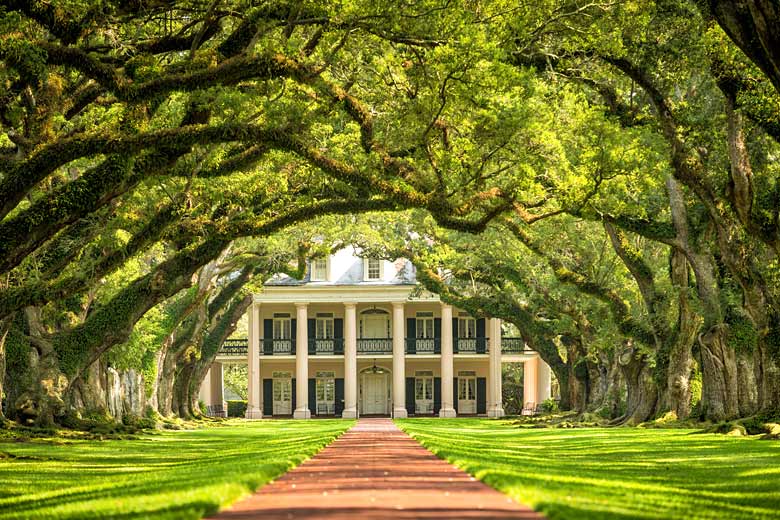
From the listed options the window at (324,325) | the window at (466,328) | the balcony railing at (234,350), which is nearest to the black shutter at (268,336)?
the balcony railing at (234,350)

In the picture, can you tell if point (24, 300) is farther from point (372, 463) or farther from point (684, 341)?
point (684, 341)

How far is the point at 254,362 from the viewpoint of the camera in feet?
218

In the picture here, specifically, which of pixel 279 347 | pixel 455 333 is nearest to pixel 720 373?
pixel 455 333

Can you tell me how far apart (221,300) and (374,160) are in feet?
92.9

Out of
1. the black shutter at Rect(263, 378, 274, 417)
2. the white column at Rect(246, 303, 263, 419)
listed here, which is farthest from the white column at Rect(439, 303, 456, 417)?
the black shutter at Rect(263, 378, 274, 417)

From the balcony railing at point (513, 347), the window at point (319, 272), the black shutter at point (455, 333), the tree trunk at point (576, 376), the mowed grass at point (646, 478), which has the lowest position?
the mowed grass at point (646, 478)

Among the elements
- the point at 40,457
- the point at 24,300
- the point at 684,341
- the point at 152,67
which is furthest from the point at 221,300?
the point at 152,67

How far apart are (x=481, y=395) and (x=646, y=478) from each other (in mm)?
55169

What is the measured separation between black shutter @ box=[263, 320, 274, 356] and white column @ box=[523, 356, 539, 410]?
14833mm

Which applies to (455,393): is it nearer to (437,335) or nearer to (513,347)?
(437,335)

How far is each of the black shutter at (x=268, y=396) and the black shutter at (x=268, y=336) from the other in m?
2.23

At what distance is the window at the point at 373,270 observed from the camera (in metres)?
68.8

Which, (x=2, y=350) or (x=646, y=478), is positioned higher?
(x=2, y=350)

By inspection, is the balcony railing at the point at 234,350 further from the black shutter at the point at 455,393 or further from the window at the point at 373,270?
the black shutter at the point at 455,393
